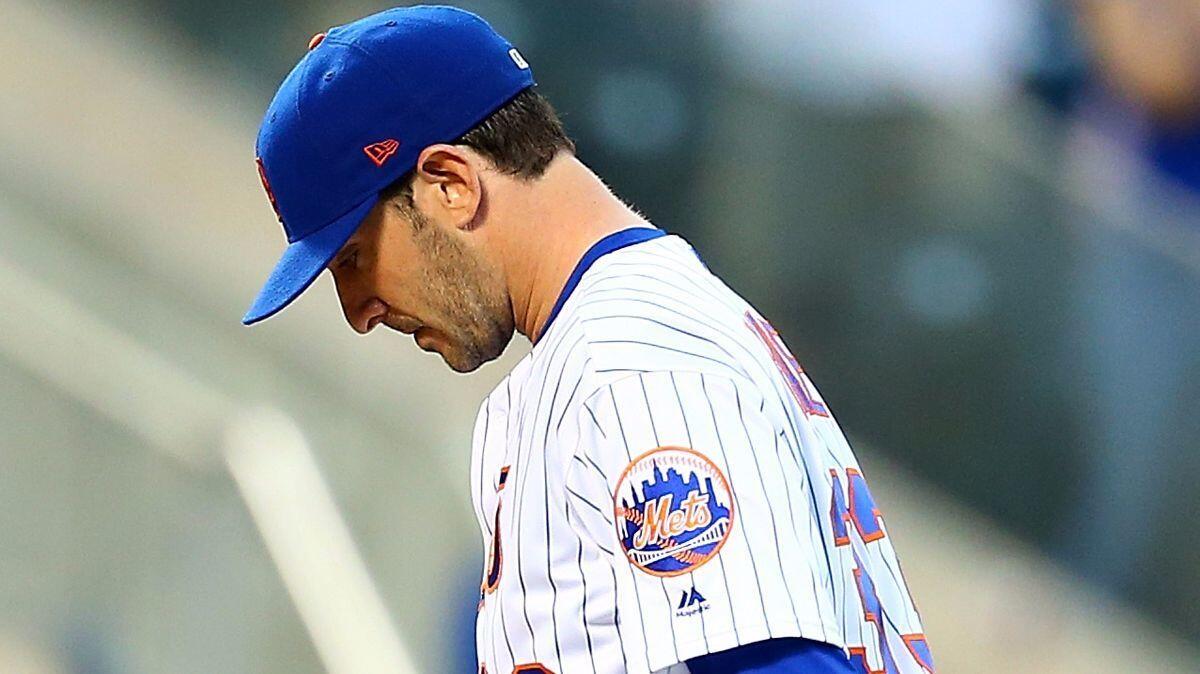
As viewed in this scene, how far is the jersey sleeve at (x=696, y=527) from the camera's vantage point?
71 centimetres

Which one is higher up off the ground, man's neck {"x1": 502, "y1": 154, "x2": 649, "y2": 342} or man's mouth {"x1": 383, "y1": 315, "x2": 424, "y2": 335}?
man's neck {"x1": 502, "y1": 154, "x2": 649, "y2": 342}

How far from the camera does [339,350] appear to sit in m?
2.16

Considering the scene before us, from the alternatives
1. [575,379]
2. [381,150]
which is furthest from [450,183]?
[575,379]

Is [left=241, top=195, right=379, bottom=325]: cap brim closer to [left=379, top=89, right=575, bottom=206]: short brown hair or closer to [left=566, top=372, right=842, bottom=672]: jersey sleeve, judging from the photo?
[left=379, top=89, right=575, bottom=206]: short brown hair

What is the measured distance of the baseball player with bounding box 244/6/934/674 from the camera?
28.3 inches

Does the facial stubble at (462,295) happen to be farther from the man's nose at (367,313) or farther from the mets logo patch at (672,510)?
the mets logo patch at (672,510)

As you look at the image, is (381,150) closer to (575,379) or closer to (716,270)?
(575,379)

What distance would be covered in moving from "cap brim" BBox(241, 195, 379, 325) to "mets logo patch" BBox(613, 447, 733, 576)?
0.27m

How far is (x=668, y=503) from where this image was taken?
2.34ft

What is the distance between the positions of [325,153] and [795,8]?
1443mm

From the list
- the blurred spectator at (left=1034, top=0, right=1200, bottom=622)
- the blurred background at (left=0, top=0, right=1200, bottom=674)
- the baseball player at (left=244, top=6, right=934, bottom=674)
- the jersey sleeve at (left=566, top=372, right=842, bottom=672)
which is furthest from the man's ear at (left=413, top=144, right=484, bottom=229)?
→ the blurred spectator at (left=1034, top=0, right=1200, bottom=622)

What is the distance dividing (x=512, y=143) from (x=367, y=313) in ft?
0.51

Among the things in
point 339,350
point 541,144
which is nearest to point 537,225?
point 541,144

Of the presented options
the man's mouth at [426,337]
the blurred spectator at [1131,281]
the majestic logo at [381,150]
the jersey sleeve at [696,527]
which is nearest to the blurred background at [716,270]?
the blurred spectator at [1131,281]
